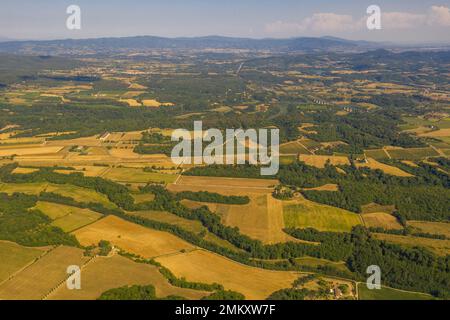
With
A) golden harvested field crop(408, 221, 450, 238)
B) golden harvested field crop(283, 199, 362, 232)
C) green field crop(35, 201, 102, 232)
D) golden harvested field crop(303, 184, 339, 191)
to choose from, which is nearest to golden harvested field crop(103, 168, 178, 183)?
green field crop(35, 201, 102, 232)

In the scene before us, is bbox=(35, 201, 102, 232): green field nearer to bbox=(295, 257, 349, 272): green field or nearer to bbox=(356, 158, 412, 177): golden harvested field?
bbox=(295, 257, 349, 272): green field

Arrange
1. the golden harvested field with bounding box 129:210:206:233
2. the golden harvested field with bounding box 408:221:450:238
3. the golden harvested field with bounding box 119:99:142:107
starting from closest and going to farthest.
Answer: the golden harvested field with bounding box 408:221:450:238 < the golden harvested field with bounding box 129:210:206:233 < the golden harvested field with bounding box 119:99:142:107

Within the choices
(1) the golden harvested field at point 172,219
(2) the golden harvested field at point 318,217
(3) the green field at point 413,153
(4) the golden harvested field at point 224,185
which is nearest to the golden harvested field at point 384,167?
(3) the green field at point 413,153

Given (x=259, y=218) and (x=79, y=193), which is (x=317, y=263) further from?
(x=79, y=193)

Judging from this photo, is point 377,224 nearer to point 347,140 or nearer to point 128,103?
point 347,140

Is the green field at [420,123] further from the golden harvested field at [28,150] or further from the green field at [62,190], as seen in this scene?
the golden harvested field at [28,150]

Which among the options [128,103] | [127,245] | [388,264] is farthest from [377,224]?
[128,103]

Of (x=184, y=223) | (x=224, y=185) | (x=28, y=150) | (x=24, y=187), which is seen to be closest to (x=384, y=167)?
(x=224, y=185)
